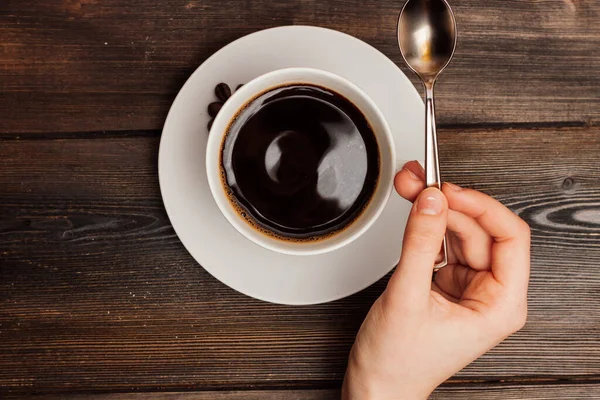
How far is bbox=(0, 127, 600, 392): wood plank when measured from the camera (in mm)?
1058

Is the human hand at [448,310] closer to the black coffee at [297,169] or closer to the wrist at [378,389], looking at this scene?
the wrist at [378,389]

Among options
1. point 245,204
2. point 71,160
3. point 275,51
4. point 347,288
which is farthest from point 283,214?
point 71,160

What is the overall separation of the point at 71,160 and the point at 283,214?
0.43m

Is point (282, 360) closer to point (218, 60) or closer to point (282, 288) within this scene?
point (282, 288)

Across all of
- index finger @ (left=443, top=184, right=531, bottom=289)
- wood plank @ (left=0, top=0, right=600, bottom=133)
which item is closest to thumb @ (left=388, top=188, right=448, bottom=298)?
index finger @ (left=443, top=184, right=531, bottom=289)

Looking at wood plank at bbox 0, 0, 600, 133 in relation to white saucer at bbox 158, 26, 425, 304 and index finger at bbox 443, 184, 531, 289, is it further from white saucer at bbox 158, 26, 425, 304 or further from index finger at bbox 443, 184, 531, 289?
index finger at bbox 443, 184, 531, 289

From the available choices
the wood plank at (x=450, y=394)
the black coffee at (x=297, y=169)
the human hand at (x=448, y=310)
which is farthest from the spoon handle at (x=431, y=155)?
the wood plank at (x=450, y=394)

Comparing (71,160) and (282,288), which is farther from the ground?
(71,160)

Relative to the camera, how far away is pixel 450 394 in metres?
1.09

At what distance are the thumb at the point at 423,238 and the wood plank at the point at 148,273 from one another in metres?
0.29

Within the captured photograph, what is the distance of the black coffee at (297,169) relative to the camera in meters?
0.98

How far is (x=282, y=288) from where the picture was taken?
38.2 inches

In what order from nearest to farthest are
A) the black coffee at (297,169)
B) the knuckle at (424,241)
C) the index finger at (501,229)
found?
the knuckle at (424,241)
the index finger at (501,229)
the black coffee at (297,169)

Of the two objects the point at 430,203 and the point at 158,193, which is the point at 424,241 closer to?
the point at 430,203
